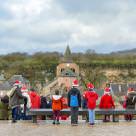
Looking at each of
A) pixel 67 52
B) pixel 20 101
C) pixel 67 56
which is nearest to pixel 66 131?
pixel 20 101

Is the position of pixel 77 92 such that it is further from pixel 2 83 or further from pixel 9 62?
pixel 9 62

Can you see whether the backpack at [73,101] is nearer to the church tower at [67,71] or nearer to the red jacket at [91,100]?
the red jacket at [91,100]

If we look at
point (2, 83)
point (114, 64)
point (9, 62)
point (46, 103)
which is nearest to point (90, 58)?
point (114, 64)

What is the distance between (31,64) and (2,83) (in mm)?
26121

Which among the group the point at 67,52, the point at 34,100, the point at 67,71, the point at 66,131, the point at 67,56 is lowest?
the point at 66,131

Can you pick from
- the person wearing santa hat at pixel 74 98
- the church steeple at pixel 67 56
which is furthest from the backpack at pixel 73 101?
the church steeple at pixel 67 56

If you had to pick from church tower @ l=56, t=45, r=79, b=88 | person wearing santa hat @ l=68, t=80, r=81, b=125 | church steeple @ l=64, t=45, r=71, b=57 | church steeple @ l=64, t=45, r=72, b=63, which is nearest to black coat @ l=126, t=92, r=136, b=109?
person wearing santa hat @ l=68, t=80, r=81, b=125

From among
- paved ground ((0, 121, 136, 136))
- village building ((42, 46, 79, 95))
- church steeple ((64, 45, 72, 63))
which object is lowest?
paved ground ((0, 121, 136, 136))

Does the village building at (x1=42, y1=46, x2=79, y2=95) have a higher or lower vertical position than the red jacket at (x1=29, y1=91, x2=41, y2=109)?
higher

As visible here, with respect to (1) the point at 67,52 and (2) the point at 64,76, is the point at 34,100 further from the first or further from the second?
(1) the point at 67,52

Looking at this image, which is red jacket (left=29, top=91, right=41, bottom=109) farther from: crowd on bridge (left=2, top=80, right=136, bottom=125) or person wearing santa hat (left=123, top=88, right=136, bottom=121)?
person wearing santa hat (left=123, top=88, right=136, bottom=121)

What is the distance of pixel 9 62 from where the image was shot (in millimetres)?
169500

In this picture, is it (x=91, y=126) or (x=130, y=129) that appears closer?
(x=130, y=129)

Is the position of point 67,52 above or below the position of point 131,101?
above
